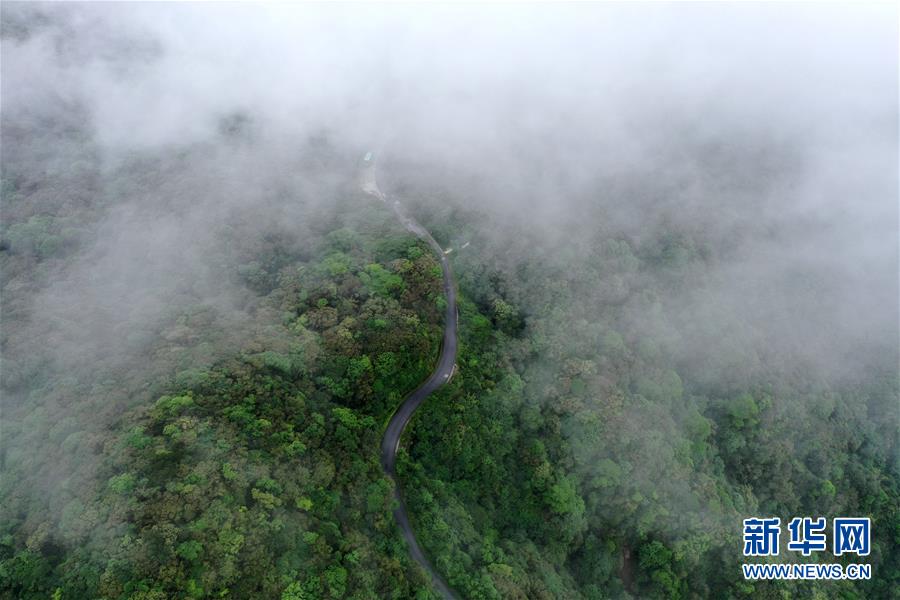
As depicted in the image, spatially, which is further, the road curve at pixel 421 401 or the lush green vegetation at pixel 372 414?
the road curve at pixel 421 401

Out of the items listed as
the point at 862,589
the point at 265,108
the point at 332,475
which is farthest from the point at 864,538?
the point at 265,108

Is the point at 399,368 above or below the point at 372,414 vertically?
above

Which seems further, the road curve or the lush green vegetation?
the road curve

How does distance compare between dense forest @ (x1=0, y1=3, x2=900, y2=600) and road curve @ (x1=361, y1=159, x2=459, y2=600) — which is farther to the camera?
road curve @ (x1=361, y1=159, x2=459, y2=600)

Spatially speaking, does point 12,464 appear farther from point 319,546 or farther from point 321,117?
point 321,117
